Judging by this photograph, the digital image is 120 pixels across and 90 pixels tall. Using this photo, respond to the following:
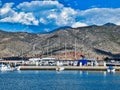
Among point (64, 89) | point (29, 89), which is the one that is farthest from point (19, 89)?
point (64, 89)

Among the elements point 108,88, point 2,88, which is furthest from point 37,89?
point 108,88

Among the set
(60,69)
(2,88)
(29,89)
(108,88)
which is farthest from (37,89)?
(60,69)

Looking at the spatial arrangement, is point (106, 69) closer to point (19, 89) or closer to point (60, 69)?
point (60, 69)

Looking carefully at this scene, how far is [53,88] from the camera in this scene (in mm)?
100250

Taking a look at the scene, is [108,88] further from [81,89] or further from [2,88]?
[2,88]

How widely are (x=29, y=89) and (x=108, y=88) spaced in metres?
17.9

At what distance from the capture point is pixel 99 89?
99125 millimetres

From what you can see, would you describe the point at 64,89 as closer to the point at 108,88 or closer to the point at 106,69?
the point at 108,88

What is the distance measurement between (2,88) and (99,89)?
20961 mm

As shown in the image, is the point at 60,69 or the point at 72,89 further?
the point at 60,69

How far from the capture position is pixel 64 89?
97.6 metres

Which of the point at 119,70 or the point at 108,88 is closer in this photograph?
the point at 108,88

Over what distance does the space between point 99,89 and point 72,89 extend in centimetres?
599

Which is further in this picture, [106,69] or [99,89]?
[106,69]
